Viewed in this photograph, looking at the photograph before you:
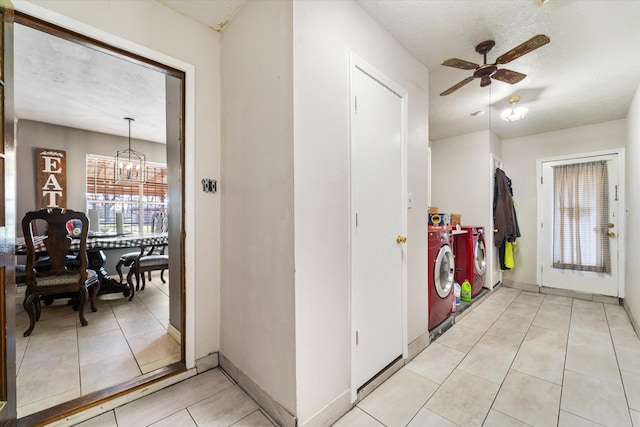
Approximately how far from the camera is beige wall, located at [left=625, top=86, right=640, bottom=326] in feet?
8.59

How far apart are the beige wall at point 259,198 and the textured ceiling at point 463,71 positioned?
1.30 ft

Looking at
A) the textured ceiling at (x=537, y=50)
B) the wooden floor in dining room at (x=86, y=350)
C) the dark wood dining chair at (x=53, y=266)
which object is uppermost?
the textured ceiling at (x=537, y=50)

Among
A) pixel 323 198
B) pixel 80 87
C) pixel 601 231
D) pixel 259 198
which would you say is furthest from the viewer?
pixel 601 231

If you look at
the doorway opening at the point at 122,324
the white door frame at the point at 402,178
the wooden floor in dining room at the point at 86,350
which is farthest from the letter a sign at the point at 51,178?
the white door frame at the point at 402,178

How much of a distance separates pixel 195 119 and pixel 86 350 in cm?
208

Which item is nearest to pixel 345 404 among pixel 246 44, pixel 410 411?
pixel 410 411

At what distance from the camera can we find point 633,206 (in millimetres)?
2822

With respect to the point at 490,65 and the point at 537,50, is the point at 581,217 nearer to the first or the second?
the point at 537,50

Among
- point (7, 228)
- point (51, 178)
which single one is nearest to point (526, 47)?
point (7, 228)

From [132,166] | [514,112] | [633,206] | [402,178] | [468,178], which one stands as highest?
[514,112]

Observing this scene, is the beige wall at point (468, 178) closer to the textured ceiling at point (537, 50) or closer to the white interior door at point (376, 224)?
the textured ceiling at point (537, 50)

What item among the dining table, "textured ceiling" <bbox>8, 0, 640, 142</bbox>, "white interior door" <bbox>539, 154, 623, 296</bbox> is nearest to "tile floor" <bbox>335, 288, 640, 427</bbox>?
"white interior door" <bbox>539, 154, 623, 296</bbox>

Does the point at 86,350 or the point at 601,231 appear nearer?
the point at 86,350

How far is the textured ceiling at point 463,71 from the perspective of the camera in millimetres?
1721
